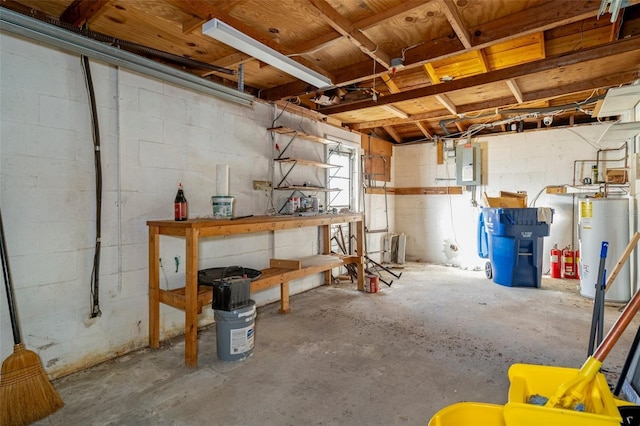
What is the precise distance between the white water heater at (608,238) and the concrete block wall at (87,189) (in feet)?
13.6

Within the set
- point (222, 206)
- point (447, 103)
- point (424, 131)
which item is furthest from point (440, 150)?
point (222, 206)

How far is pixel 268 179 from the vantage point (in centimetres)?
381

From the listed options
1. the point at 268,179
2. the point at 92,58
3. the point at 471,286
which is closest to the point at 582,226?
the point at 471,286

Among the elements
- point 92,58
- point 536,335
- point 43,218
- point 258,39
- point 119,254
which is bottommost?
point 536,335

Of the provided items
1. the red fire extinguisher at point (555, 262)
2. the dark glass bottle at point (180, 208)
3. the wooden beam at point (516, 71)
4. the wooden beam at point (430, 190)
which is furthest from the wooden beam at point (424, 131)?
the dark glass bottle at point (180, 208)

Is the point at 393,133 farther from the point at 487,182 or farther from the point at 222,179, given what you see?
the point at 222,179

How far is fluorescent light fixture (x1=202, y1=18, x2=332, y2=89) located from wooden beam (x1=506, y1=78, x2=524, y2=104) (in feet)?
6.47

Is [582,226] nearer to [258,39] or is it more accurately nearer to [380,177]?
[380,177]

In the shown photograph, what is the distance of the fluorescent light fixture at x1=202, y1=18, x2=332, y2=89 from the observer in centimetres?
200

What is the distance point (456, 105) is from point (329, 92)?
182cm

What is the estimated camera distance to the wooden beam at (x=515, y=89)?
3401 millimetres

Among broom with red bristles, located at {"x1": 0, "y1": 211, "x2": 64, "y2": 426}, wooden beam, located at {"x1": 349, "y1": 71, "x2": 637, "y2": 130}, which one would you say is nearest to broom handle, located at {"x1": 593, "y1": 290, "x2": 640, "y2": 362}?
broom with red bristles, located at {"x1": 0, "y1": 211, "x2": 64, "y2": 426}

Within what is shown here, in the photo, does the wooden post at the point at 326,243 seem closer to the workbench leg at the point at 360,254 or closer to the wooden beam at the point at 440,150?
the workbench leg at the point at 360,254

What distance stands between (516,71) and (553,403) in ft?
9.32
